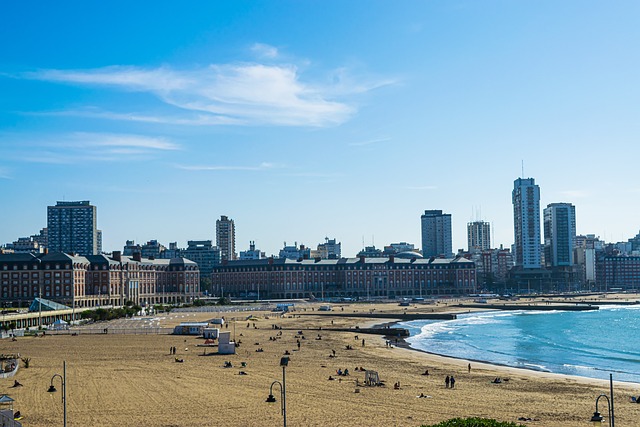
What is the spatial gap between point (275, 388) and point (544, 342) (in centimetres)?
5061

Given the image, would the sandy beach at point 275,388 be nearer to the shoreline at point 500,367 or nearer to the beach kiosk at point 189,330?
the shoreline at point 500,367

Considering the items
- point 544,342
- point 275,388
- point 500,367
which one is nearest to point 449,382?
point 275,388

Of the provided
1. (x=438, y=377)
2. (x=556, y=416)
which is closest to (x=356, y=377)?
(x=438, y=377)

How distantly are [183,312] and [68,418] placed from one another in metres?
95.8

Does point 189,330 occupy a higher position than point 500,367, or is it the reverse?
point 189,330

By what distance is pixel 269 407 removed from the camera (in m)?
40.8

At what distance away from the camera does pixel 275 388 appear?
1861 inches

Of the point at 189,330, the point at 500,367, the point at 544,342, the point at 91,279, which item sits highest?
the point at 91,279

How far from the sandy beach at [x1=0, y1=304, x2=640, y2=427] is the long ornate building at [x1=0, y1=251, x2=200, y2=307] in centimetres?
6410

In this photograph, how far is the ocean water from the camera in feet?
221

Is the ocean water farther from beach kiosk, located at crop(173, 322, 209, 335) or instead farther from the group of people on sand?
beach kiosk, located at crop(173, 322, 209, 335)

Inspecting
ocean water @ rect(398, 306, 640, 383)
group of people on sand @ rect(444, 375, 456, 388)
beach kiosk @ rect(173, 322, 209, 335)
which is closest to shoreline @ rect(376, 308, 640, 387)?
ocean water @ rect(398, 306, 640, 383)

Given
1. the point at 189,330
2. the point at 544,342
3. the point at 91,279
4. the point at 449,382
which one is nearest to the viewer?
the point at 449,382

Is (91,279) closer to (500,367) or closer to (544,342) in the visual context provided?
(544,342)
